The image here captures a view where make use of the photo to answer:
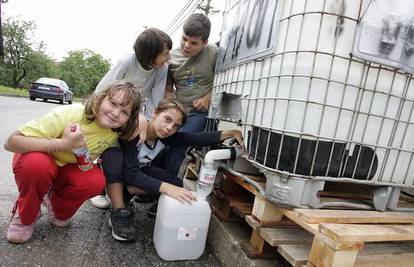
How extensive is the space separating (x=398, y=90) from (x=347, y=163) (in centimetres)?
40

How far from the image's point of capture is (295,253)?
1384 millimetres

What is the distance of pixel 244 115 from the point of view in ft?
5.84

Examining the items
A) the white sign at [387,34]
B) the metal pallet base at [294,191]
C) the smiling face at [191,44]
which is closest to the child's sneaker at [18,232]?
the metal pallet base at [294,191]

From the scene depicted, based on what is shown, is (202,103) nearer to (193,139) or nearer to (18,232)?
(193,139)

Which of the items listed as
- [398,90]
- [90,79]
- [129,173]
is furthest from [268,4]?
[90,79]

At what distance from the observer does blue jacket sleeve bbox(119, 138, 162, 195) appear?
6.08 ft

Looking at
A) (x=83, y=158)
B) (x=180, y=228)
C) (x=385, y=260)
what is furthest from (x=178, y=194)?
(x=385, y=260)

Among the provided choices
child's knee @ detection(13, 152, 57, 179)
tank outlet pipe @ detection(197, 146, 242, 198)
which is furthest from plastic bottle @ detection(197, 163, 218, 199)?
child's knee @ detection(13, 152, 57, 179)

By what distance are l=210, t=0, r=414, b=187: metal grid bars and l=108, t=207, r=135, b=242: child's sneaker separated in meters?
0.88

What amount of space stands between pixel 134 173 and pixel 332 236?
3.82 ft

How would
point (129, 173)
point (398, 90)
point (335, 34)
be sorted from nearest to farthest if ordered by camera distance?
1. point (335, 34)
2. point (398, 90)
3. point (129, 173)

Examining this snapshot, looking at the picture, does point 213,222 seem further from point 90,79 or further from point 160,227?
point 90,79

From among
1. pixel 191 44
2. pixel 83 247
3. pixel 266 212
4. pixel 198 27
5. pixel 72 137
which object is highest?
pixel 198 27

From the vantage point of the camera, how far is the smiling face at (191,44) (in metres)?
2.45
